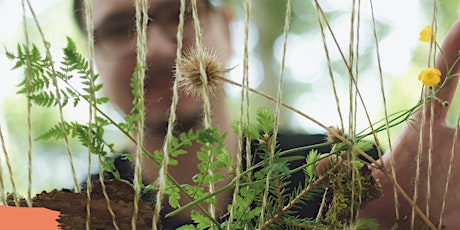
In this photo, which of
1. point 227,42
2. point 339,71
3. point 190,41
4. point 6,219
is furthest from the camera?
point 339,71

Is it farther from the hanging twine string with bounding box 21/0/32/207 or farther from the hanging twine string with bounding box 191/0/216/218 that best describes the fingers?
the hanging twine string with bounding box 21/0/32/207

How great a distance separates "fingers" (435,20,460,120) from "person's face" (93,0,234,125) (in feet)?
1.53

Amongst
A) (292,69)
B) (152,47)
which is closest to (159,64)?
(152,47)

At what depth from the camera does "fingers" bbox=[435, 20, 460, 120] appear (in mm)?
504

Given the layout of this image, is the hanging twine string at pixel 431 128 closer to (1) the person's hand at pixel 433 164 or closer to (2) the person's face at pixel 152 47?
(1) the person's hand at pixel 433 164

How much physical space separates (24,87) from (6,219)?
9cm

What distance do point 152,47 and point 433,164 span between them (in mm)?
555

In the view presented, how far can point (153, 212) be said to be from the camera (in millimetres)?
385

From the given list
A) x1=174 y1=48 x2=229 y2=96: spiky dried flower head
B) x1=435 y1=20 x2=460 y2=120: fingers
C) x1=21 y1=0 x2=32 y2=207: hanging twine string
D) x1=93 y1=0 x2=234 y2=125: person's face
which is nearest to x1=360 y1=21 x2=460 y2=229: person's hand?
x1=435 y1=20 x2=460 y2=120: fingers

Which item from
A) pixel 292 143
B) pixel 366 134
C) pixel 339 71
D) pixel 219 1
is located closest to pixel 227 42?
pixel 219 1

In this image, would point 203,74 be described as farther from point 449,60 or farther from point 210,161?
point 449,60

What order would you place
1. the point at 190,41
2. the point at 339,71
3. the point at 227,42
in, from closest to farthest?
the point at 190,41 → the point at 227,42 → the point at 339,71

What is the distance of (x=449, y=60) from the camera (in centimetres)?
50

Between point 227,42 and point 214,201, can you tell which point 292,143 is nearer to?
point 227,42
